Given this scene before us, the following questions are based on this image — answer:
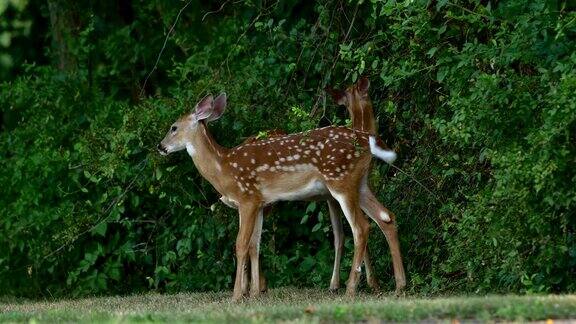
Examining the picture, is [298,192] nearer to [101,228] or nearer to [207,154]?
[207,154]

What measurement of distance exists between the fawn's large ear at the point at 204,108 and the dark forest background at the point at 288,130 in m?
0.94

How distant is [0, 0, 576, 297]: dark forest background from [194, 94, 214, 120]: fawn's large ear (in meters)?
0.94

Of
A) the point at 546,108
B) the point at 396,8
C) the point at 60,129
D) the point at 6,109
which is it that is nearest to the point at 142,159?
the point at 60,129

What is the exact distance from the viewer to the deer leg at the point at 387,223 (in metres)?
12.0

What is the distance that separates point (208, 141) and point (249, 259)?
4.10ft

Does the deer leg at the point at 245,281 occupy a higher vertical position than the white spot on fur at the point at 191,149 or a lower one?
lower

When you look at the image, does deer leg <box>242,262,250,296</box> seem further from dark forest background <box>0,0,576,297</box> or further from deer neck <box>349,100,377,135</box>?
deer neck <box>349,100,377,135</box>

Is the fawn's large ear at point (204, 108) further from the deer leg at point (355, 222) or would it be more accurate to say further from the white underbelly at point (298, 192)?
the deer leg at point (355, 222)

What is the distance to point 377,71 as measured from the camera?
520 inches

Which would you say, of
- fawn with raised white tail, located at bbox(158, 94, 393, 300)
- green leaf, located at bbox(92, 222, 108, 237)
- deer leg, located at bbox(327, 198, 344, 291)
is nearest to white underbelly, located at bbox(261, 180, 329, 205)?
fawn with raised white tail, located at bbox(158, 94, 393, 300)

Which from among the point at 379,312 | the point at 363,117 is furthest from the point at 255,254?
the point at 379,312

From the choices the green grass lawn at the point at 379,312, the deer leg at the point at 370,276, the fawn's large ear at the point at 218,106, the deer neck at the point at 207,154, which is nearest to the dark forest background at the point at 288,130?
the deer leg at the point at 370,276

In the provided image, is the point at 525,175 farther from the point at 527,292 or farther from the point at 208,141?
the point at 208,141

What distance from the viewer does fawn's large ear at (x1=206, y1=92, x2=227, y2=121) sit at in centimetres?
1313
